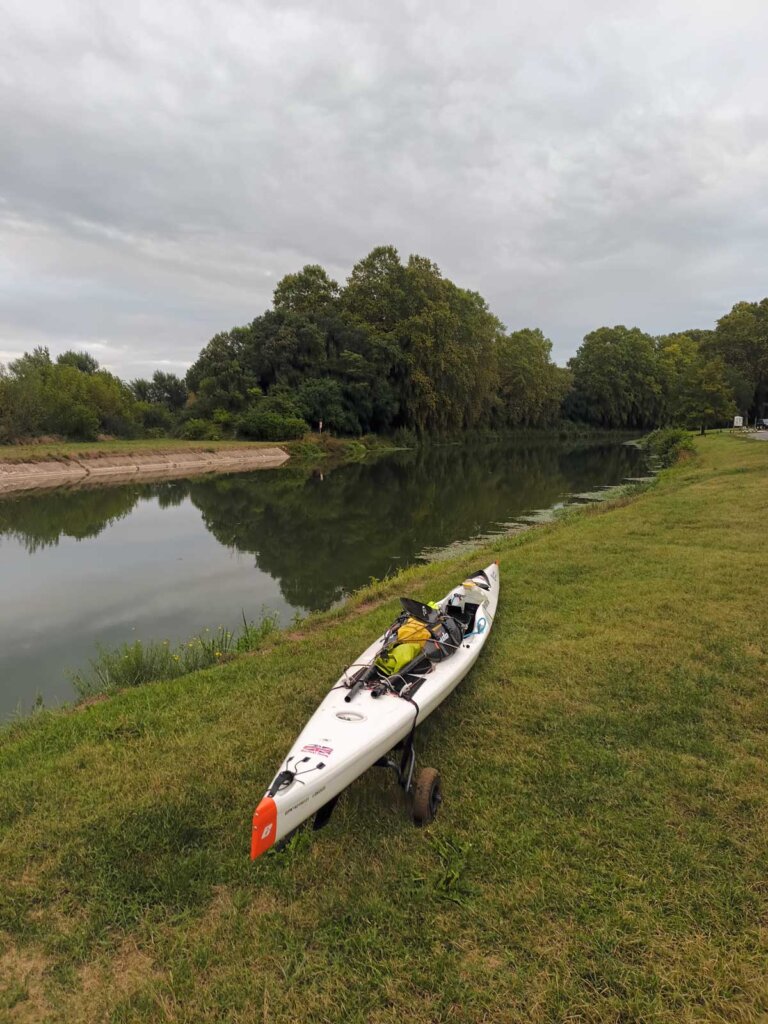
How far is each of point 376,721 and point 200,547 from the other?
1111 cm

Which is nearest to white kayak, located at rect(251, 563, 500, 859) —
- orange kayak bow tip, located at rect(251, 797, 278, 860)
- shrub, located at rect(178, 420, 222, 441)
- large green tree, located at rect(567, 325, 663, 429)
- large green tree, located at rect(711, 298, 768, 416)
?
orange kayak bow tip, located at rect(251, 797, 278, 860)

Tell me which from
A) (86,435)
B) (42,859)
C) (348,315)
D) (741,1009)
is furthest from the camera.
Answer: (348,315)

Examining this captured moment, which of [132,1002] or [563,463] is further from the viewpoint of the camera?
[563,463]

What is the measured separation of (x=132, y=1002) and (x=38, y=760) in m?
2.34

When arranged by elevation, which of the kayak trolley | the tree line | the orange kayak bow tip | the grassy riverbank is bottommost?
the grassy riverbank

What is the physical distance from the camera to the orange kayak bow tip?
105 inches

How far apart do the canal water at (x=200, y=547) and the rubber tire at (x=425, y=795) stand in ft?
15.6

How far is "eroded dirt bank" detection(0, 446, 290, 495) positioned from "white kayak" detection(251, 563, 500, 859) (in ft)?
75.8

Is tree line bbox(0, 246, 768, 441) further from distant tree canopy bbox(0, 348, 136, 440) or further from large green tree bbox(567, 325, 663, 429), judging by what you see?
large green tree bbox(567, 325, 663, 429)

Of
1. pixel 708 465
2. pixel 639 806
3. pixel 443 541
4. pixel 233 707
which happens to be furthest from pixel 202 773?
pixel 708 465

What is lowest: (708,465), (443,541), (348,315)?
(443,541)

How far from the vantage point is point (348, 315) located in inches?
1884

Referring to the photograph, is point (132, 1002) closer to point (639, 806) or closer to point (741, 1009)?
point (741, 1009)

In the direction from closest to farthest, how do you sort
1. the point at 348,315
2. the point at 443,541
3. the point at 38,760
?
the point at 38,760
the point at 443,541
the point at 348,315
